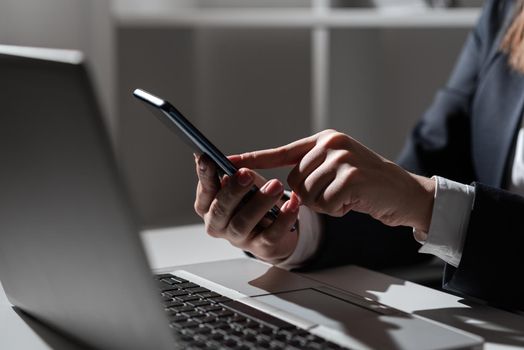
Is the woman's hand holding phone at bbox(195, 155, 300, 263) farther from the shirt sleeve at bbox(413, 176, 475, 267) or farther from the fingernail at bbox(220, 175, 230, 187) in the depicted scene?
the shirt sleeve at bbox(413, 176, 475, 267)

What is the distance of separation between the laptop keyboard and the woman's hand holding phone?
0.11 meters

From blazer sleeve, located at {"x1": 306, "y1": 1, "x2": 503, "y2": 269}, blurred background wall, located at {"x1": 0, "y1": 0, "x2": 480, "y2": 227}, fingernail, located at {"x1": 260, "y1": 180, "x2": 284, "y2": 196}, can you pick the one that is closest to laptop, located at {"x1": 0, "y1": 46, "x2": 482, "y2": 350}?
fingernail, located at {"x1": 260, "y1": 180, "x2": 284, "y2": 196}

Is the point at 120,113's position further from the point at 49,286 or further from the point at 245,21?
the point at 49,286

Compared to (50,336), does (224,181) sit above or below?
above

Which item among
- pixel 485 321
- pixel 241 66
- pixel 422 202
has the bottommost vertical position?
pixel 485 321

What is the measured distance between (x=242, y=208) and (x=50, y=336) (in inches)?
9.7

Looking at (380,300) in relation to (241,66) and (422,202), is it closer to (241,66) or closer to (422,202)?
(422,202)

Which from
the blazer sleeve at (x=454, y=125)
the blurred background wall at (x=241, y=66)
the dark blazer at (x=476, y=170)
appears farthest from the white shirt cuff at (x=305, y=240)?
the blurred background wall at (x=241, y=66)

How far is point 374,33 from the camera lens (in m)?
2.40

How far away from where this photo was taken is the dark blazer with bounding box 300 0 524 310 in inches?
37.1

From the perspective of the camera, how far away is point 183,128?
2.58ft

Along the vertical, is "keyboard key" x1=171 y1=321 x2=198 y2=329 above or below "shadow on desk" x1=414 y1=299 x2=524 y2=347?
above

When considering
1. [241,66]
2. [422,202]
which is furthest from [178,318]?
[241,66]

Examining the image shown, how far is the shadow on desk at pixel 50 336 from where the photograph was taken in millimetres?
755
